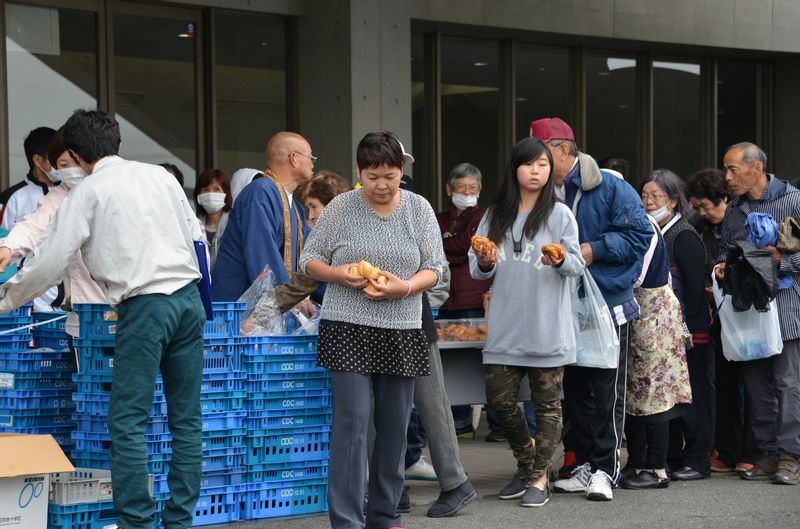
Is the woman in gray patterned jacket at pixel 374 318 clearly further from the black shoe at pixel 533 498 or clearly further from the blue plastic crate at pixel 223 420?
the black shoe at pixel 533 498

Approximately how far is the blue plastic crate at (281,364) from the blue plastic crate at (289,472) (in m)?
0.50

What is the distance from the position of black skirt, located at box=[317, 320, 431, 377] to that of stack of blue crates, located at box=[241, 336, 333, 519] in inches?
27.7

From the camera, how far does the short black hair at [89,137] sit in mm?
5828

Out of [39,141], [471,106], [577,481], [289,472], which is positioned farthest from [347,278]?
[471,106]

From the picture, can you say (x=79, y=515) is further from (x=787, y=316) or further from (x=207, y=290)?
(x=787, y=316)

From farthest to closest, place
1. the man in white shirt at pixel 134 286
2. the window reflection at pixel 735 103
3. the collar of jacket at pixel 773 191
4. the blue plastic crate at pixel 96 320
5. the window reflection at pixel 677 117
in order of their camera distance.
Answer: the window reflection at pixel 735 103
the window reflection at pixel 677 117
the collar of jacket at pixel 773 191
the blue plastic crate at pixel 96 320
the man in white shirt at pixel 134 286

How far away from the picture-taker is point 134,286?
18.6ft

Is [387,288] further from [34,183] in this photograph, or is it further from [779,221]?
[34,183]

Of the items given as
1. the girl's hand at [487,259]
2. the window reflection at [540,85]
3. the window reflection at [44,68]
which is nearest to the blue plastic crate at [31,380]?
the girl's hand at [487,259]

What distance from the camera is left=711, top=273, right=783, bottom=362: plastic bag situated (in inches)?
319

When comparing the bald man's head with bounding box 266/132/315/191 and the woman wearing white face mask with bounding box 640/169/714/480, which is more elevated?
the bald man's head with bounding box 266/132/315/191

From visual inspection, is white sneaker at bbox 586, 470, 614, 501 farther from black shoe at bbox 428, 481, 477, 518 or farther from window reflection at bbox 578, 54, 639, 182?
window reflection at bbox 578, 54, 639, 182

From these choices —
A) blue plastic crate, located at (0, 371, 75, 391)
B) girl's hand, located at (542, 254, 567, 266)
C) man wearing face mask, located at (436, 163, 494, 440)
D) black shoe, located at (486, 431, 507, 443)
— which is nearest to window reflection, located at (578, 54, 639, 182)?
black shoe, located at (486, 431, 507, 443)

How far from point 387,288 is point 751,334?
3.31 m
